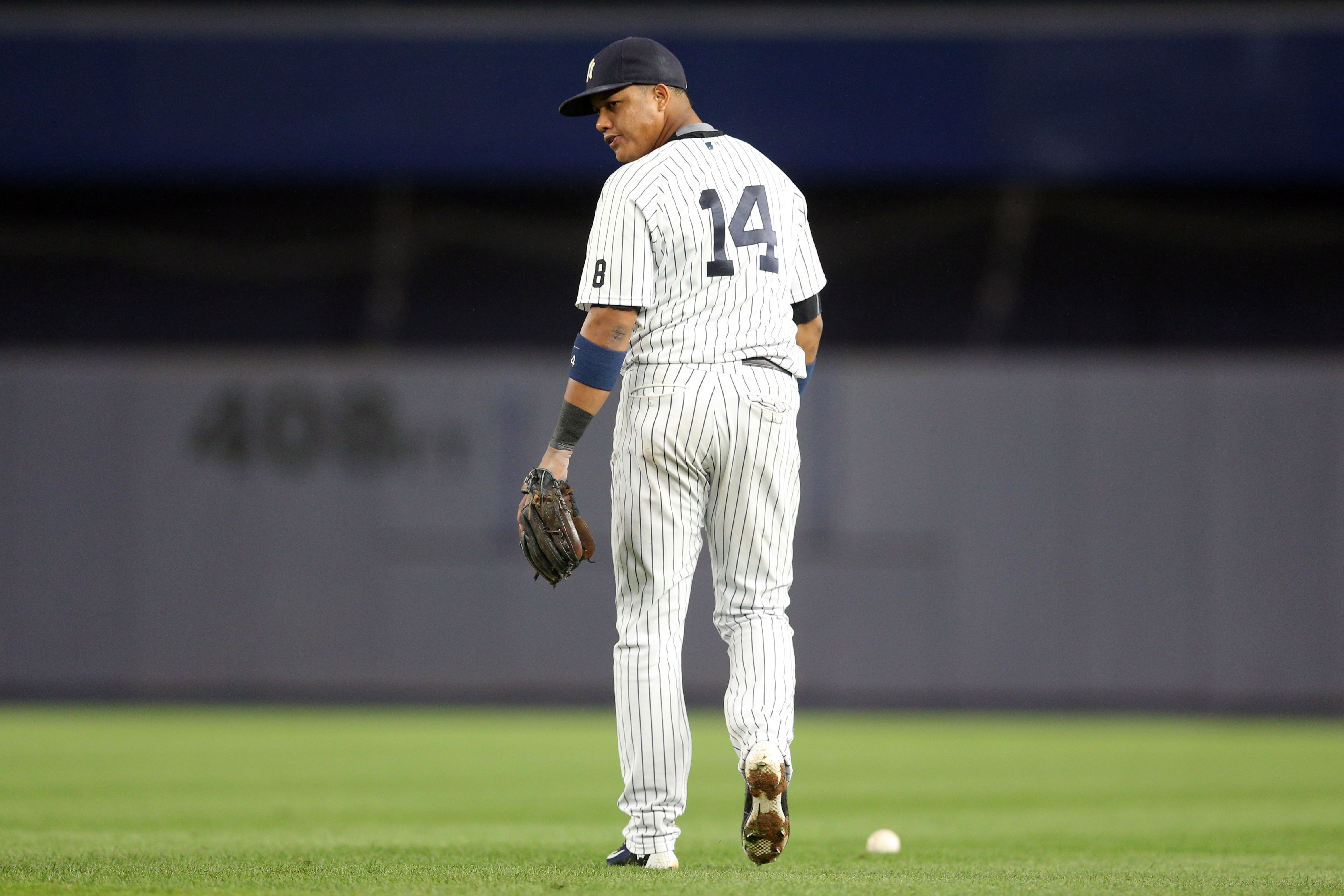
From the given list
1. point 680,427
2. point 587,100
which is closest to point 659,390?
point 680,427

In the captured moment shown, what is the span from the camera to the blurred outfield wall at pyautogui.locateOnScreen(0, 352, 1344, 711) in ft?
37.4

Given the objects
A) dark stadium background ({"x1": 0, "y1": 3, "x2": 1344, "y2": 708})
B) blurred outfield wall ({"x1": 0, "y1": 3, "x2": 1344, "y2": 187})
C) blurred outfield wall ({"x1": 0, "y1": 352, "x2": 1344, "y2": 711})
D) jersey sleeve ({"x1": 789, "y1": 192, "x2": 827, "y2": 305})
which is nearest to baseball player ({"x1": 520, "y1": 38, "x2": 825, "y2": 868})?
jersey sleeve ({"x1": 789, "y1": 192, "x2": 827, "y2": 305})

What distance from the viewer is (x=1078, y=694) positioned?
450 inches

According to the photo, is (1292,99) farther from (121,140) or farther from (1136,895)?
(1136,895)

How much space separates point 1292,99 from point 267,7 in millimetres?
7765

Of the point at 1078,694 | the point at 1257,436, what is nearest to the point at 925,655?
the point at 1078,694

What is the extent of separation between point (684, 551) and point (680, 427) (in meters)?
0.27

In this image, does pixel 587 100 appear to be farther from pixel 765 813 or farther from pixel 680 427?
pixel 765 813

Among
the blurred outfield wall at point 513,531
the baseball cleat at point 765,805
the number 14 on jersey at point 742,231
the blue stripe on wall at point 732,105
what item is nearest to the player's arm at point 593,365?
the number 14 on jersey at point 742,231

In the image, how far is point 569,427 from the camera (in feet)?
10.8

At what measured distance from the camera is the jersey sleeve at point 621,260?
321cm

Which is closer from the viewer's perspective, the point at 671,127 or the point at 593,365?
the point at 593,365

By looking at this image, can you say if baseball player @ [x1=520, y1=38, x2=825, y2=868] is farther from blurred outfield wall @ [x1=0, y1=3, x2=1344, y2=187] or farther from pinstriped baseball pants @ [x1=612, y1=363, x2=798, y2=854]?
blurred outfield wall @ [x1=0, y1=3, x2=1344, y2=187]

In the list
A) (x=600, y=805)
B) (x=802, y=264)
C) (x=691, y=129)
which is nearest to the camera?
(x=691, y=129)
